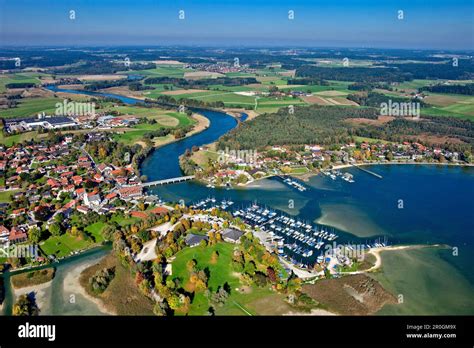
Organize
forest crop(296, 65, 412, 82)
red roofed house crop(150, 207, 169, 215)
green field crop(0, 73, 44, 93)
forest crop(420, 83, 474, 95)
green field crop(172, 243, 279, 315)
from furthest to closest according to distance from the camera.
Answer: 1. forest crop(296, 65, 412, 82)
2. green field crop(0, 73, 44, 93)
3. forest crop(420, 83, 474, 95)
4. red roofed house crop(150, 207, 169, 215)
5. green field crop(172, 243, 279, 315)

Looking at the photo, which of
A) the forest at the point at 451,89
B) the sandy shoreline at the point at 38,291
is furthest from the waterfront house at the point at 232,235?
the forest at the point at 451,89

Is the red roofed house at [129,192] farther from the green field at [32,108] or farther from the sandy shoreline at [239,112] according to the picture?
the green field at [32,108]

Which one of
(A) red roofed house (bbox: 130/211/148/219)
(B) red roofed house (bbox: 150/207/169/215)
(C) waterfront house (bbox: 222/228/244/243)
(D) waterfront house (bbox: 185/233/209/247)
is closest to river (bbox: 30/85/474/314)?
(B) red roofed house (bbox: 150/207/169/215)

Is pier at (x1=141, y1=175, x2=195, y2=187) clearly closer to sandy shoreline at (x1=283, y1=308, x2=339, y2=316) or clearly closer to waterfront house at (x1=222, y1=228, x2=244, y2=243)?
waterfront house at (x1=222, y1=228, x2=244, y2=243)

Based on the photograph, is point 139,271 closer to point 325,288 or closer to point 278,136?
point 325,288

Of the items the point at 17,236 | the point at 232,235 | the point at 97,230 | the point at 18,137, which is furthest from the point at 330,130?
the point at 18,137

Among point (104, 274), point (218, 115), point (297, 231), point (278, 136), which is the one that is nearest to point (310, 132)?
point (278, 136)
